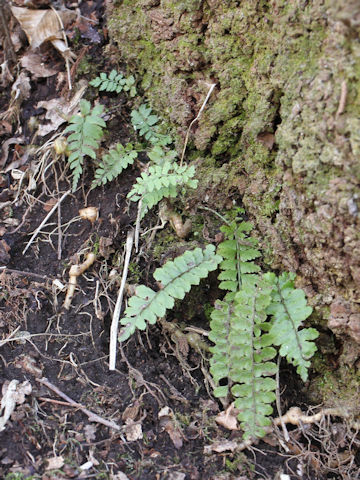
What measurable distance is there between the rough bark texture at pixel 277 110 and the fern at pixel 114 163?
36 cm

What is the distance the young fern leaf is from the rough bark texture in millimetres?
419

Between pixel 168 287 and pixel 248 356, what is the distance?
0.56 m

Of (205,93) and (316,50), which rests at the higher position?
(316,50)

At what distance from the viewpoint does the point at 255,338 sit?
2.72 metres

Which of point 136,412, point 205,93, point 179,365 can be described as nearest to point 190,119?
point 205,93

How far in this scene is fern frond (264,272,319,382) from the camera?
2648 millimetres

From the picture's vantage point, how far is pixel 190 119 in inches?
130

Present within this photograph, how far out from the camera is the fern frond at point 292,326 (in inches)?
104

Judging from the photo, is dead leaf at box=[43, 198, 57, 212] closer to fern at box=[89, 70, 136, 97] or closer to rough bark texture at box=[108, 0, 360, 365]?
fern at box=[89, 70, 136, 97]

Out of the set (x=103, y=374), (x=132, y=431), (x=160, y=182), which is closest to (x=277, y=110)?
(x=160, y=182)

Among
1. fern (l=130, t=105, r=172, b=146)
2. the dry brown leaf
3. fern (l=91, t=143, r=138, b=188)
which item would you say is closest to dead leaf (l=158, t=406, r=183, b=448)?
fern (l=91, t=143, r=138, b=188)

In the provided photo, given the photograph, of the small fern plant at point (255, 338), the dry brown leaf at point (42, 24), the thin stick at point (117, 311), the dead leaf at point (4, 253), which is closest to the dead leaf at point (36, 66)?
the dry brown leaf at point (42, 24)

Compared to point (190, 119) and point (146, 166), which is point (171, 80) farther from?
point (146, 166)

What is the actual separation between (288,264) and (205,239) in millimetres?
547
